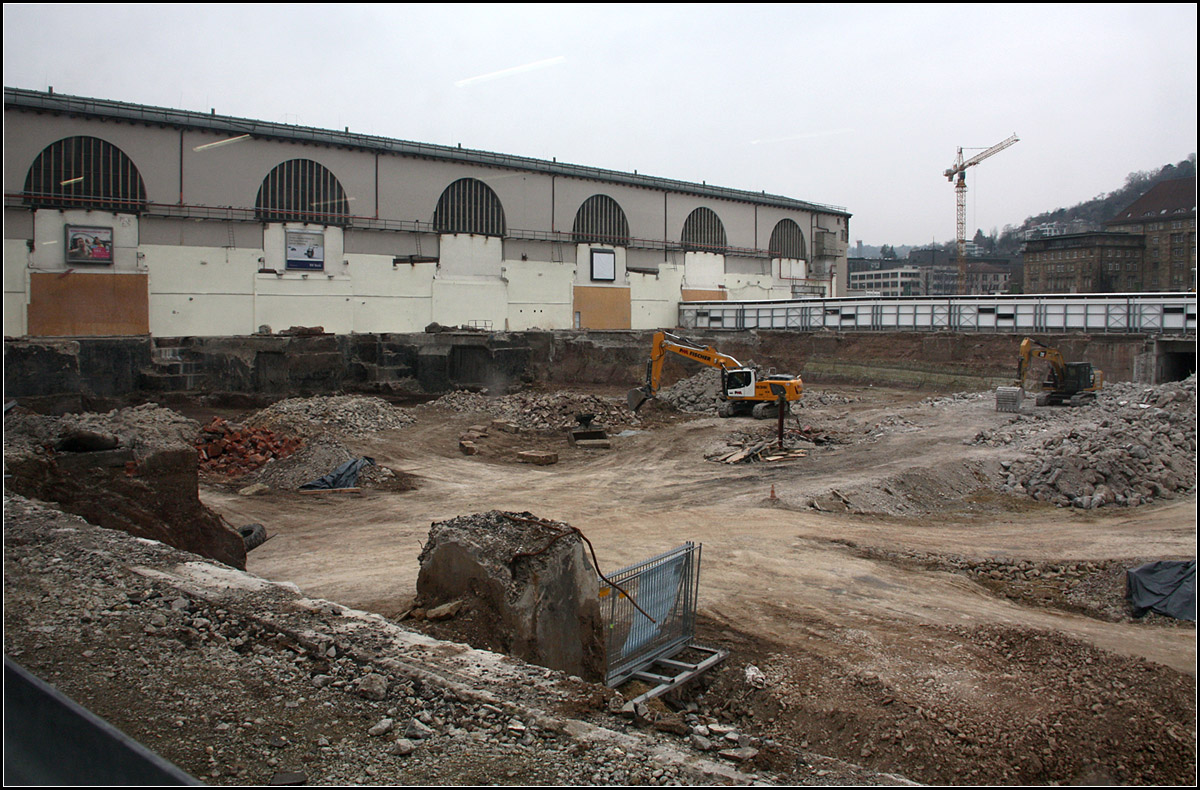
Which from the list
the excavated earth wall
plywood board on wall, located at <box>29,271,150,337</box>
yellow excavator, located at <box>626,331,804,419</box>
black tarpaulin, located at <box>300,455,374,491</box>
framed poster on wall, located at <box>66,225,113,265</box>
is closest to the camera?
black tarpaulin, located at <box>300,455,374,491</box>

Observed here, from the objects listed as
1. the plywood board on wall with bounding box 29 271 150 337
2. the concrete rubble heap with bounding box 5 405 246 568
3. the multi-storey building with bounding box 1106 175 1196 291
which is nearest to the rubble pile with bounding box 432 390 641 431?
the plywood board on wall with bounding box 29 271 150 337

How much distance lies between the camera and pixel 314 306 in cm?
3953

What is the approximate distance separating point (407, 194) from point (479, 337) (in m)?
9.01

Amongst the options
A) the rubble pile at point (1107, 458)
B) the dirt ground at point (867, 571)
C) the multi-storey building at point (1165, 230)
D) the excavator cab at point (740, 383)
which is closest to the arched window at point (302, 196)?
the dirt ground at point (867, 571)

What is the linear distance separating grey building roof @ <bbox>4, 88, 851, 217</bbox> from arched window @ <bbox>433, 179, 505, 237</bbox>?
142cm

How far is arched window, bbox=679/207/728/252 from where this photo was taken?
183ft

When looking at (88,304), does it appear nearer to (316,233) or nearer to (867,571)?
(316,233)

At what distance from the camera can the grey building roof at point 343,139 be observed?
32.8 m

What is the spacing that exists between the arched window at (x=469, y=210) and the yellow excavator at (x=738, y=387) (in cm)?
1708

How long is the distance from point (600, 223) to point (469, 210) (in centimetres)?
906

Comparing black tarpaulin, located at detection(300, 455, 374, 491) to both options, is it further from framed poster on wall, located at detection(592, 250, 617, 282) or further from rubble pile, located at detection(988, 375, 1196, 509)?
framed poster on wall, located at detection(592, 250, 617, 282)

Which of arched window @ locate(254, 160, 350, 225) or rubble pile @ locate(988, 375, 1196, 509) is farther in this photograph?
arched window @ locate(254, 160, 350, 225)

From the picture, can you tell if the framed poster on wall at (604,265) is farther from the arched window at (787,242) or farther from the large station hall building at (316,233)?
the arched window at (787,242)

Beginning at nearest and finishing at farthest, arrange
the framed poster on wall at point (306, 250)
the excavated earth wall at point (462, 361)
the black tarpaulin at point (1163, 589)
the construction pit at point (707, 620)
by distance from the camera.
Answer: the construction pit at point (707, 620), the black tarpaulin at point (1163, 589), the excavated earth wall at point (462, 361), the framed poster on wall at point (306, 250)
